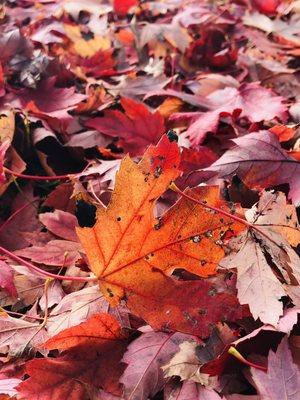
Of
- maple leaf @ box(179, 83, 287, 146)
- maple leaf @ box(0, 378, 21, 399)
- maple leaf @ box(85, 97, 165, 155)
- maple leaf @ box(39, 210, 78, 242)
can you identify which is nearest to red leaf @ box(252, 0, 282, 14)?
maple leaf @ box(179, 83, 287, 146)

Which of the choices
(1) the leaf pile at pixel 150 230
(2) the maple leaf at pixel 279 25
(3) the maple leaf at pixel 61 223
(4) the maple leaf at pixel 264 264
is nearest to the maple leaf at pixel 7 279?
(1) the leaf pile at pixel 150 230

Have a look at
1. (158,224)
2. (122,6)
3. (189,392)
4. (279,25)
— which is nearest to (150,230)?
(158,224)

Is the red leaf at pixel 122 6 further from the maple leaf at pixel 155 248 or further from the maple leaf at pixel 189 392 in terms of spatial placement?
the maple leaf at pixel 189 392

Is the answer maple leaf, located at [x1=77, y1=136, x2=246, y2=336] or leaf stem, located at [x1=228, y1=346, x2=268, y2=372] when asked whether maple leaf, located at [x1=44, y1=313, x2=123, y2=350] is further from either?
Result: leaf stem, located at [x1=228, y1=346, x2=268, y2=372]

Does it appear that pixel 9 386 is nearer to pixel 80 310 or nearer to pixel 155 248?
pixel 80 310

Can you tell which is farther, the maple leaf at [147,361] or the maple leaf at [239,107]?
the maple leaf at [239,107]

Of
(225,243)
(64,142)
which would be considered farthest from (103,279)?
(64,142)
